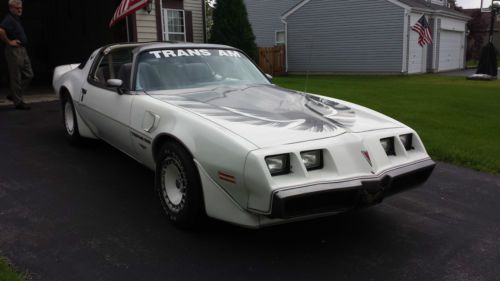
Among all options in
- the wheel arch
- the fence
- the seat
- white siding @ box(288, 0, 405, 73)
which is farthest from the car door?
the fence

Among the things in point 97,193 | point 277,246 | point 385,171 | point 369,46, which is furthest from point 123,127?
point 369,46

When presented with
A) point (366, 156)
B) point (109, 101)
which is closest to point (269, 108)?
point (366, 156)

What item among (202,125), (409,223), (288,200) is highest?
(202,125)

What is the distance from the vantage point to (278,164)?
3.05m

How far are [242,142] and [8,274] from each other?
1.65m

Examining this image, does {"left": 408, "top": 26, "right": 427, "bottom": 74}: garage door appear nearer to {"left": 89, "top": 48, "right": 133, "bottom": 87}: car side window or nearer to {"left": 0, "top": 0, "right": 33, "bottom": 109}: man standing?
{"left": 0, "top": 0, "right": 33, "bottom": 109}: man standing

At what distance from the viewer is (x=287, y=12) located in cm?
2491

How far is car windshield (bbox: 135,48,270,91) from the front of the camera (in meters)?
4.52

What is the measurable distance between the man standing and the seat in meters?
5.25

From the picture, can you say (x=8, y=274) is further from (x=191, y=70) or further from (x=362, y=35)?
(x=362, y=35)

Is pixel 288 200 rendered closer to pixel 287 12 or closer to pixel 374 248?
pixel 374 248

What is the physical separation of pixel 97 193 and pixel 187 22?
12357 mm

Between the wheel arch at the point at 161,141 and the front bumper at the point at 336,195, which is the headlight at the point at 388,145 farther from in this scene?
the wheel arch at the point at 161,141

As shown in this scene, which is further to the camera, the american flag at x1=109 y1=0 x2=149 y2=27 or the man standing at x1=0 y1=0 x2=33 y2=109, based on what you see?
the american flag at x1=109 y1=0 x2=149 y2=27
